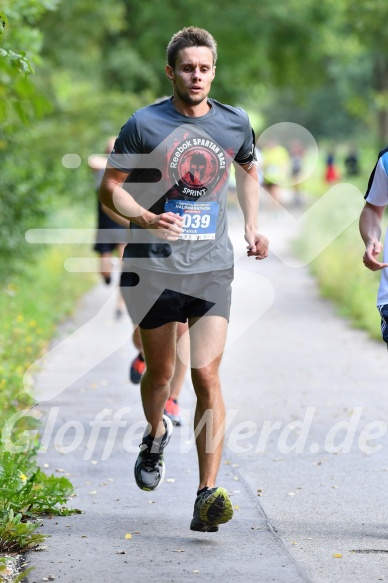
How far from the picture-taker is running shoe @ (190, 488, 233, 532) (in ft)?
17.5

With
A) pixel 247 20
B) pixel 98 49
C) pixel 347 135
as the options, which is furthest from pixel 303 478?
pixel 347 135

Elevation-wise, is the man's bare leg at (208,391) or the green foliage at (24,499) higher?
the man's bare leg at (208,391)

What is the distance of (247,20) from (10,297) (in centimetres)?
2290

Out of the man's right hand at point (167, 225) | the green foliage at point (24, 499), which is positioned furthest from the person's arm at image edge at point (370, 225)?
the green foliage at point (24, 499)

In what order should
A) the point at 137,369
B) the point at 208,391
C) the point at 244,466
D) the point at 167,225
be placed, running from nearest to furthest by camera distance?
the point at 167,225 → the point at 208,391 → the point at 244,466 → the point at 137,369

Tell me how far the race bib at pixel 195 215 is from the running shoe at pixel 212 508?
1.16 metres

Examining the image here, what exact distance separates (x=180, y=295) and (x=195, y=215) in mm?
391

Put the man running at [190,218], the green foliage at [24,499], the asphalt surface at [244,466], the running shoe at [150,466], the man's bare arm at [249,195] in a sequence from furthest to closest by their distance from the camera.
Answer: the running shoe at [150,466] → the man's bare arm at [249,195] → the man running at [190,218] → the green foliage at [24,499] → the asphalt surface at [244,466]

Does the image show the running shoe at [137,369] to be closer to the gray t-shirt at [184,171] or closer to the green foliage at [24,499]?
the green foliage at [24,499]

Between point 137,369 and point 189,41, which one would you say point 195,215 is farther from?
point 137,369

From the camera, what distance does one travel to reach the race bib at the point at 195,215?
218 inches

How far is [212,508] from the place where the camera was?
534 cm

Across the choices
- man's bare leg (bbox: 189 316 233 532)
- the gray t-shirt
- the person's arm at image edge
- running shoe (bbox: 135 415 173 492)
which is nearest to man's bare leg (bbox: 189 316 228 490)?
man's bare leg (bbox: 189 316 233 532)

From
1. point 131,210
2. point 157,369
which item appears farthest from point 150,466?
point 131,210
